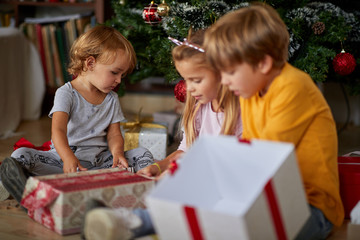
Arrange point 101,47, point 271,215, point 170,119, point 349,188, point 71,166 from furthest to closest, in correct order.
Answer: point 170,119 → point 101,47 → point 71,166 → point 349,188 → point 271,215

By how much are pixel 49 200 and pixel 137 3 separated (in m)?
1.32

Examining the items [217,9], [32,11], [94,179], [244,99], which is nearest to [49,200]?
[94,179]

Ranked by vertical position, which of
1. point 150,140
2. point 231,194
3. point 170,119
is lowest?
point 170,119

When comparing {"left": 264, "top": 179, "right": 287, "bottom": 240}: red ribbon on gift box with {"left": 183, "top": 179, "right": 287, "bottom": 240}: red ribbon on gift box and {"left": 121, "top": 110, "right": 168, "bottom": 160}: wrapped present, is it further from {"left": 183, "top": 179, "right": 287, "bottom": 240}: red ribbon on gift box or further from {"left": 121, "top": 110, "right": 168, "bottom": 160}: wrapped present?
{"left": 121, "top": 110, "right": 168, "bottom": 160}: wrapped present

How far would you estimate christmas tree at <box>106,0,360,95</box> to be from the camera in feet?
5.74

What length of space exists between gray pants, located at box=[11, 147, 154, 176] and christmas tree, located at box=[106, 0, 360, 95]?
0.36m

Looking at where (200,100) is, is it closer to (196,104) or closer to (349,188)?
(196,104)

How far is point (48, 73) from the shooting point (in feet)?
9.98

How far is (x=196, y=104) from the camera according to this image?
1483mm

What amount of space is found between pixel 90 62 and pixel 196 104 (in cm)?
41

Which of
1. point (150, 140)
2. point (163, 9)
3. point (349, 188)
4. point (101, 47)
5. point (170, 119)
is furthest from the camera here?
point (170, 119)

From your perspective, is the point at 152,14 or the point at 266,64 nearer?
the point at 266,64

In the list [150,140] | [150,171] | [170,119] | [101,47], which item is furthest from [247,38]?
[170,119]

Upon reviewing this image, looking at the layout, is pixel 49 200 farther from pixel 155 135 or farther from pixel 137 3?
pixel 137 3
